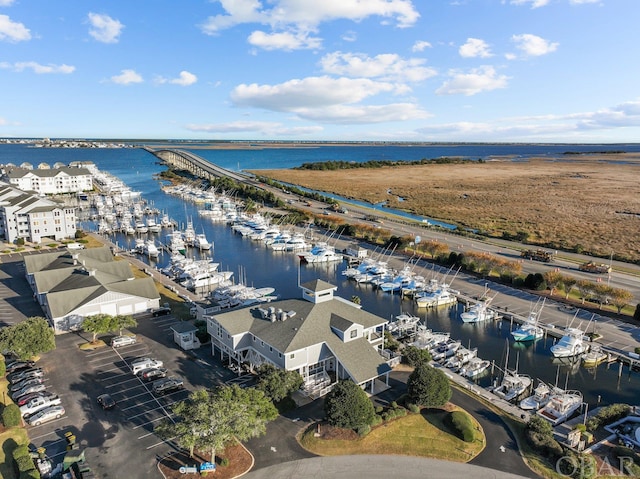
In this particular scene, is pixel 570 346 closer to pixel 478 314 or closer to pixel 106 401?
pixel 478 314

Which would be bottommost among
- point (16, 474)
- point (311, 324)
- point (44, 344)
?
point (16, 474)

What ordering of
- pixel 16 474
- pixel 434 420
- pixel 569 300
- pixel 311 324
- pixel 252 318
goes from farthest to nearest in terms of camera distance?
pixel 569 300
pixel 252 318
pixel 311 324
pixel 434 420
pixel 16 474

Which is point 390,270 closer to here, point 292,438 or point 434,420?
point 434,420

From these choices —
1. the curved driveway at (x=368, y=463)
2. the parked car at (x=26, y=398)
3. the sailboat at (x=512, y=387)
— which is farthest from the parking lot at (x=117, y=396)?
the sailboat at (x=512, y=387)

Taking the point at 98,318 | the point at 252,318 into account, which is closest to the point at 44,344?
the point at 98,318

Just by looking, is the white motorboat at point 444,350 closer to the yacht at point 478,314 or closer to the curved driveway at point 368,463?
the yacht at point 478,314

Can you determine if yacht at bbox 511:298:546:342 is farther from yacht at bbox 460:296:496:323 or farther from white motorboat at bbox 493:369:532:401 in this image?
white motorboat at bbox 493:369:532:401
